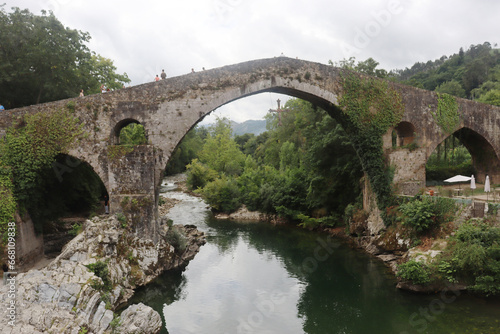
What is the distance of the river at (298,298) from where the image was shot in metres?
9.80

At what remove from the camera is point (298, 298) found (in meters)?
11.7

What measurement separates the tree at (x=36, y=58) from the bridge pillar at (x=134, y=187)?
4880mm

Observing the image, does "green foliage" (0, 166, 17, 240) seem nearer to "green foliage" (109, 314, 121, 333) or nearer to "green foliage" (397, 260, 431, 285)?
A: "green foliage" (109, 314, 121, 333)

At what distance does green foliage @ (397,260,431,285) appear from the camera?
11.0 meters

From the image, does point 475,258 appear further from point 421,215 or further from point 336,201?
point 336,201

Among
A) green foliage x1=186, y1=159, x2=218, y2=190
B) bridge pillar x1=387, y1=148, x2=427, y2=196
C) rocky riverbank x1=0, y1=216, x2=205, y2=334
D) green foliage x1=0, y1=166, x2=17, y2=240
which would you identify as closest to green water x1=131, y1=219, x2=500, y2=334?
rocky riverbank x1=0, y1=216, x2=205, y2=334

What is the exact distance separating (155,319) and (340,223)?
13.1m

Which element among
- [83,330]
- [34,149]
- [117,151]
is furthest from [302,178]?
[83,330]

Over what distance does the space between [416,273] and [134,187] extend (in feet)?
32.3

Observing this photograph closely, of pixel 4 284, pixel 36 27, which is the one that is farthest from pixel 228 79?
pixel 4 284

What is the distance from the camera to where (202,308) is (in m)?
11.0

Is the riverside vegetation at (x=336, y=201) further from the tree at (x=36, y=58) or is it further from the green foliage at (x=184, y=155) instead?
the tree at (x=36, y=58)

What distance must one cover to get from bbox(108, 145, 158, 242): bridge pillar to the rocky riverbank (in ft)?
1.54

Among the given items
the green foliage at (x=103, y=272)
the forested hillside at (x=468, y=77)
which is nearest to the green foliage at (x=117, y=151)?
the green foliage at (x=103, y=272)
